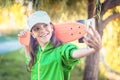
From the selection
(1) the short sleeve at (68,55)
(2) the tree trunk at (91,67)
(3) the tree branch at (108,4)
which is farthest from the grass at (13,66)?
(1) the short sleeve at (68,55)

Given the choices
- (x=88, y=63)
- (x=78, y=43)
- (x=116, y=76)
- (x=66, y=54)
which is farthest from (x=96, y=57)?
(x=66, y=54)

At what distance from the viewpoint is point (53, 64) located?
10.3ft

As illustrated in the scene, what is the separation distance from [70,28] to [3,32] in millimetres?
1437

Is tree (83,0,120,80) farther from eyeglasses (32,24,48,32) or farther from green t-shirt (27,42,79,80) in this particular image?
green t-shirt (27,42,79,80)

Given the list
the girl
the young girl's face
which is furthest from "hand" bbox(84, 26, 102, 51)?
the young girl's face

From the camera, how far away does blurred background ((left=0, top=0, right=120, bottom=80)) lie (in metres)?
4.01

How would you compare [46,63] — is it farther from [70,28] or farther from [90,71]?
[90,71]

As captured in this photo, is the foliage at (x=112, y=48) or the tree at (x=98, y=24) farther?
the foliage at (x=112, y=48)

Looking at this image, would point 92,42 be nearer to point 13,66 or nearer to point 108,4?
point 108,4

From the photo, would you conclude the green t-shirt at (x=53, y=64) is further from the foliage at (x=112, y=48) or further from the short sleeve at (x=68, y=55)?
the foliage at (x=112, y=48)

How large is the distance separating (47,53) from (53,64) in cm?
11

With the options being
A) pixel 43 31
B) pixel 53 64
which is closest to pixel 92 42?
pixel 53 64

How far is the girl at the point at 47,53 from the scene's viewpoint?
304 centimetres

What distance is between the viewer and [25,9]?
4.10 metres
